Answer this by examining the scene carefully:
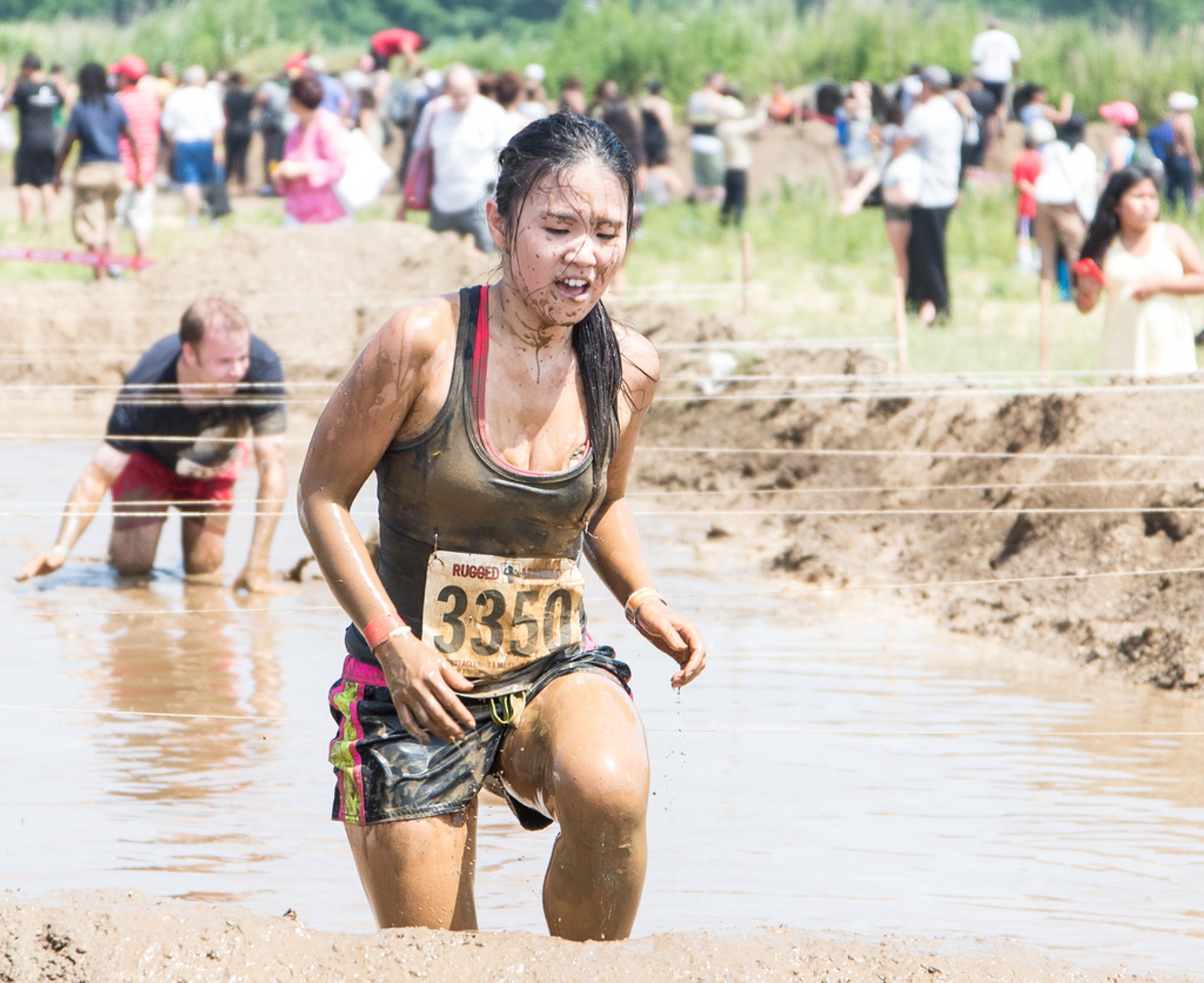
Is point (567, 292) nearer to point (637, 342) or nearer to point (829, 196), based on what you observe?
point (637, 342)

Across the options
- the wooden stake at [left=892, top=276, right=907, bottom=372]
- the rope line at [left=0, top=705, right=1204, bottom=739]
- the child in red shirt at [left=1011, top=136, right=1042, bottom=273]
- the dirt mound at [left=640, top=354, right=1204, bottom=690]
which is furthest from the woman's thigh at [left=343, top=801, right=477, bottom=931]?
the child in red shirt at [left=1011, top=136, right=1042, bottom=273]

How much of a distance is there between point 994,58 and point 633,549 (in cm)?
2163

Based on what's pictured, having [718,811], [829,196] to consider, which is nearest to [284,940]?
[718,811]

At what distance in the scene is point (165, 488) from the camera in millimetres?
8148

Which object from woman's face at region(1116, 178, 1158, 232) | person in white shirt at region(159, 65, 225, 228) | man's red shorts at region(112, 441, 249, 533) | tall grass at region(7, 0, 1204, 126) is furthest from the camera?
tall grass at region(7, 0, 1204, 126)

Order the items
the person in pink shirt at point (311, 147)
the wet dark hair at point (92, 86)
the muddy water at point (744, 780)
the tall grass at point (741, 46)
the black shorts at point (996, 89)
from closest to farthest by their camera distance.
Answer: the muddy water at point (744, 780), the person in pink shirt at point (311, 147), the wet dark hair at point (92, 86), the black shorts at point (996, 89), the tall grass at point (741, 46)

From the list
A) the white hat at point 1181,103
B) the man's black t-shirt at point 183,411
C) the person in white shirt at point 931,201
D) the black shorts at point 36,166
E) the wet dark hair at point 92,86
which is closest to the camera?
the man's black t-shirt at point 183,411

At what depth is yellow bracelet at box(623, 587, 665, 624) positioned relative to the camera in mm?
3633

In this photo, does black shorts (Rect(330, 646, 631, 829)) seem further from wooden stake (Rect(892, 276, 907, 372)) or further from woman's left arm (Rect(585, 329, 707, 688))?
wooden stake (Rect(892, 276, 907, 372))

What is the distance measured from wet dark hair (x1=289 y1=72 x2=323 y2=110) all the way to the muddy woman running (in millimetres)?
9202

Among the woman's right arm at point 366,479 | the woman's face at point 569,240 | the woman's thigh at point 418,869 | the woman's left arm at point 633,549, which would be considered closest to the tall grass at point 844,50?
the woman's left arm at point 633,549

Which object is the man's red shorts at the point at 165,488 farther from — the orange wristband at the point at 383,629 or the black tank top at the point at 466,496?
the orange wristband at the point at 383,629

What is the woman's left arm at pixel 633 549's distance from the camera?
356 centimetres

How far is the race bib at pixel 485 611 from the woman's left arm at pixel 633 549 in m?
0.28
